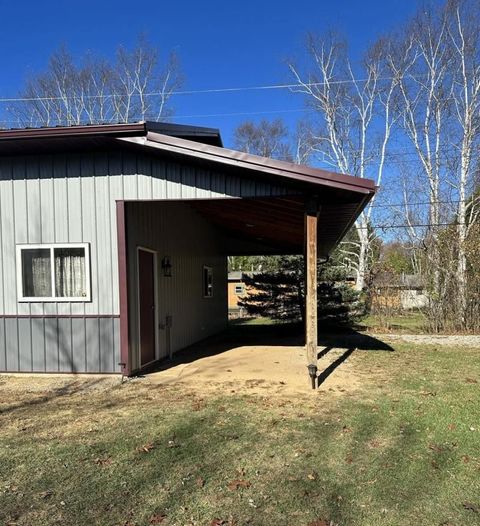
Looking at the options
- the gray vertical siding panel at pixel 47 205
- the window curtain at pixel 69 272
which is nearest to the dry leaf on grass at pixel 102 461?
the window curtain at pixel 69 272

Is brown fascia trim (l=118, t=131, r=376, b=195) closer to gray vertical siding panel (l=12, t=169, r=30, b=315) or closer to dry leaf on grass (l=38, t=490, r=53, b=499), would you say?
gray vertical siding panel (l=12, t=169, r=30, b=315)

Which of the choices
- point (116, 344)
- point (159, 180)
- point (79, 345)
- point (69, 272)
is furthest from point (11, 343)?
point (159, 180)

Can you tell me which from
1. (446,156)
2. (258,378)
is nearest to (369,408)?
(258,378)

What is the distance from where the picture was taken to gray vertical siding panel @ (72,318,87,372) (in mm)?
7465

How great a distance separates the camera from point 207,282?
44.9 ft

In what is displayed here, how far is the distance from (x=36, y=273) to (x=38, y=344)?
43.8 inches

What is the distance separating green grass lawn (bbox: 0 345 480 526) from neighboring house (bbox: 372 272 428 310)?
9.76 meters

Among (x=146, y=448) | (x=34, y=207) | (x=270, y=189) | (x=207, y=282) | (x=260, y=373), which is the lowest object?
(x=260, y=373)

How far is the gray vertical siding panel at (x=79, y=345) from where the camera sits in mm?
7465

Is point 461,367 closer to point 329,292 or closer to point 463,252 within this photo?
point 463,252

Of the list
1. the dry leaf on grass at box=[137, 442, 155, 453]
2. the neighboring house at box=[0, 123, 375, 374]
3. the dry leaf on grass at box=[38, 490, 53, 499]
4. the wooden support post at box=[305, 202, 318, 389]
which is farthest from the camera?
the neighboring house at box=[0, 123, 375, 374]

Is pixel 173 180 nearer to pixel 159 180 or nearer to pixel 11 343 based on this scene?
pixel 159 180

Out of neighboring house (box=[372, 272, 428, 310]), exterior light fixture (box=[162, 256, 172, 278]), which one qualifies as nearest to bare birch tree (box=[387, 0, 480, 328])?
neighboring house (box=[372, 272, 428, 310])

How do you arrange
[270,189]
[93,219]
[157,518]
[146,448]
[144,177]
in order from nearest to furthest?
[157,518] < [146,448] < [270,189] < [144,177] < [93,219]
